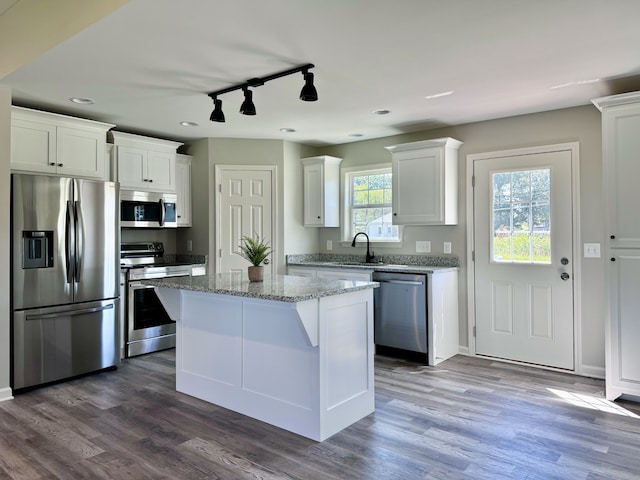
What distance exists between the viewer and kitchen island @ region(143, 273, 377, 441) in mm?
2686

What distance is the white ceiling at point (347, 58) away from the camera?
7.63 ft

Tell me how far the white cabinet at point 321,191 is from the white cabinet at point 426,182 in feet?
3.11

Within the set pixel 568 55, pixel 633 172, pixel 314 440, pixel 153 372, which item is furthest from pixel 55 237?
pixel 633 172

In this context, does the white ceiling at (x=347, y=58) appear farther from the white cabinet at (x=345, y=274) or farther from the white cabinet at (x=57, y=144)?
the white cabinet at (x=345, y=274)

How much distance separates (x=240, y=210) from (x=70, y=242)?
201 cm

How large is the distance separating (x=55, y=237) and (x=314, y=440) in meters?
2.65

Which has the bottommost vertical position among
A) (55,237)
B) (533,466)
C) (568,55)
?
(533,466)

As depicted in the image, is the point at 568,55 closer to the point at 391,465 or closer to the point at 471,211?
the point at 471,211

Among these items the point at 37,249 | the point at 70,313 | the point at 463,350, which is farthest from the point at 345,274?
the point at 37,249

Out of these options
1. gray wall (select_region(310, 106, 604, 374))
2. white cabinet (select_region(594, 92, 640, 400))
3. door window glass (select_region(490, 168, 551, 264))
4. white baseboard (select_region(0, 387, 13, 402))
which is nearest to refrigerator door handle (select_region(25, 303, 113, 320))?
white baseboard (select_region(0, 387, 13, 402))

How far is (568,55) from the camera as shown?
9.37 feet

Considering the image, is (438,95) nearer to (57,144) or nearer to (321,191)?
(321,191)

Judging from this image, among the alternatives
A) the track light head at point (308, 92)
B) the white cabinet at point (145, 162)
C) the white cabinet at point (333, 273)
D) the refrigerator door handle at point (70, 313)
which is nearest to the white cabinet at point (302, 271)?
the white cabinet at point (333, 273)

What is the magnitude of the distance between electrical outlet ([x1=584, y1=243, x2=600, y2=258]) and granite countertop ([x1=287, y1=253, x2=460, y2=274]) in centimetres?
117
